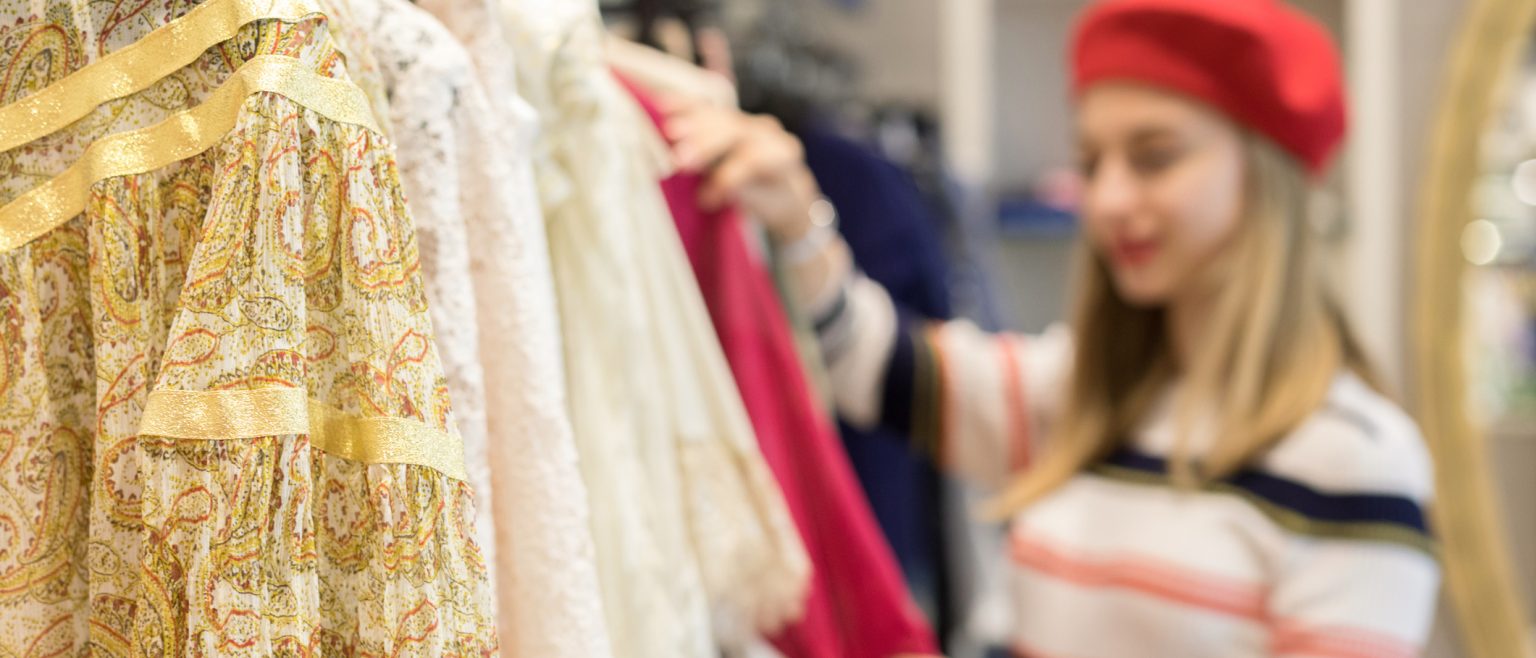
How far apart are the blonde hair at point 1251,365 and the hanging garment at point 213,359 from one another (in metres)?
0.80

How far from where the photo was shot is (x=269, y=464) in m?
0.39

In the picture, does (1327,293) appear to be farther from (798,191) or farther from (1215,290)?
(798,191)

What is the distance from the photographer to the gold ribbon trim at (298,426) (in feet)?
1.27

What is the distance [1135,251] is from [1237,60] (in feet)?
0.62

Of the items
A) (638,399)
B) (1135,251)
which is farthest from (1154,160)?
(638,399)

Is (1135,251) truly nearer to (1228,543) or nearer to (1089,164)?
(1089,164)

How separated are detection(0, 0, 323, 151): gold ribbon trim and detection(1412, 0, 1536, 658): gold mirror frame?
1.80 meters

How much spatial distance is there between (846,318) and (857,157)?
0.96ft

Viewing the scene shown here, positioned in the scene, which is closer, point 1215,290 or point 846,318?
point 1215,290

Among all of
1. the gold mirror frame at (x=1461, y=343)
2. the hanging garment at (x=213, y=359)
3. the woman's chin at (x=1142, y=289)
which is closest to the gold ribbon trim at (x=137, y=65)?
the hanging garment at (x=213, y=359)

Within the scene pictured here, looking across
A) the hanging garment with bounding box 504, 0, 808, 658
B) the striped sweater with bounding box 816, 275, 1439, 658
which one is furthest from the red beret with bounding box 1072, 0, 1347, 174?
the hanging garment with bounding box 504, 0, 808, 658

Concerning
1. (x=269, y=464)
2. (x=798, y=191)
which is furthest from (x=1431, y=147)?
(x=269, y=464)

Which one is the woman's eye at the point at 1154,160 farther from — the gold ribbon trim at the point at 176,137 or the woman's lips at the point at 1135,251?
Answer: the gold ribbon trim at the point at 176,137

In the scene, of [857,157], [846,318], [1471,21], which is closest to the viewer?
[846,318]
